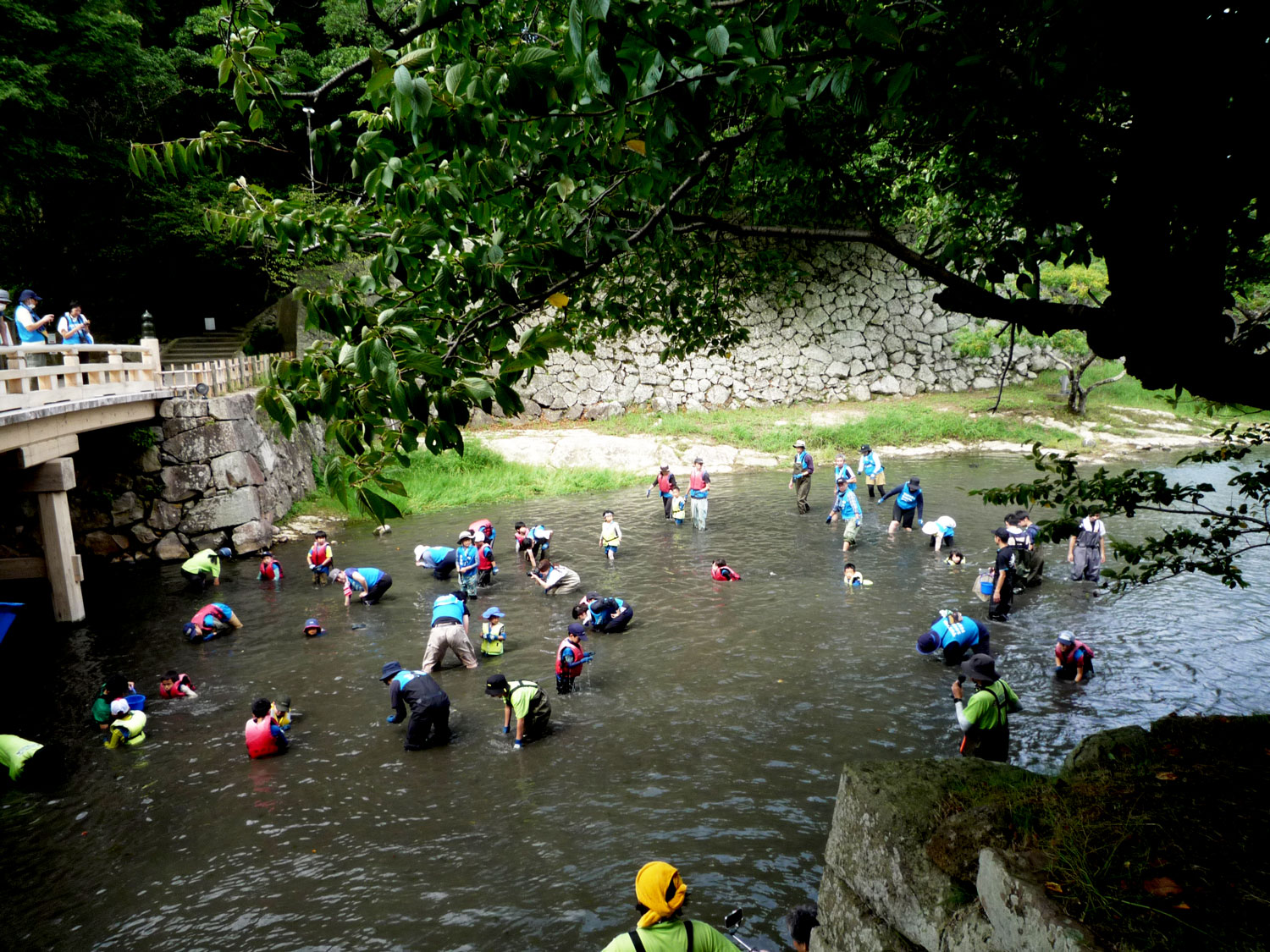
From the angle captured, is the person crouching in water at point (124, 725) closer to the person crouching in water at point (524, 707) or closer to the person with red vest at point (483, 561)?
the person crouching in water at point (524, 707)

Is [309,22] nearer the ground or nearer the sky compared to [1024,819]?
nearer the sky

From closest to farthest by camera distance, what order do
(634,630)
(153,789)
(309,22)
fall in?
1. (153,789)
2. (634,630)
3. (309,22)

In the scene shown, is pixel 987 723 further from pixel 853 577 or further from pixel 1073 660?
pixel 853 577

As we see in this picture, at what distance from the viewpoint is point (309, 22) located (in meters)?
30.3

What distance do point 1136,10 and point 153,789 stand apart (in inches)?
440

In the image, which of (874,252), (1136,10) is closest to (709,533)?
(1136,10)

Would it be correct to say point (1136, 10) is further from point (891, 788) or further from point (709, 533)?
point (709, 533)

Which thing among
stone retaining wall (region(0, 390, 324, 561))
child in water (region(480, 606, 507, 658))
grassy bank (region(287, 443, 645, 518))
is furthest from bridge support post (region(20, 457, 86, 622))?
child in water (region(480, 606, 507, 658))

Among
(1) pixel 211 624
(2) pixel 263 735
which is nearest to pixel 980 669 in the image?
(2) pixel 263 735

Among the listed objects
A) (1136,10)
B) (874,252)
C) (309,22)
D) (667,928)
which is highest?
(309,22)

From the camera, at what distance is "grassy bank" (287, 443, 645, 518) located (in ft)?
77.0

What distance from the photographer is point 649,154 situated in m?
A: 4.18

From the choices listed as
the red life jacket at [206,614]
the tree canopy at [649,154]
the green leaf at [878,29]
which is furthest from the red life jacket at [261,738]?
the green leaf at [878,29]

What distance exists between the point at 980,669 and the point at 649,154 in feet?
23.9
